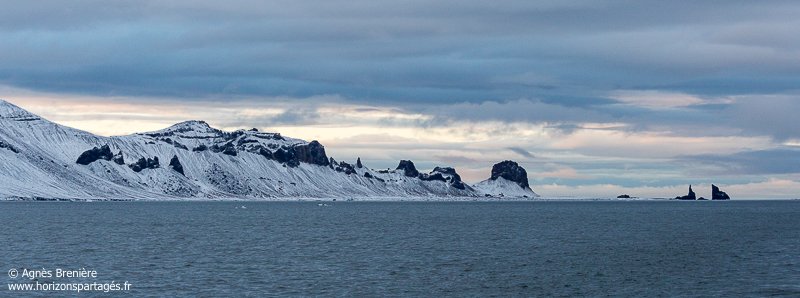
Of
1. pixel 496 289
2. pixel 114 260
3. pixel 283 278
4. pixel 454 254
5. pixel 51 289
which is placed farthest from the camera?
pixel 454 254

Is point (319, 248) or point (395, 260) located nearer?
point (395, 260)

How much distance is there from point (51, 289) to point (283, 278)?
64.7 feet

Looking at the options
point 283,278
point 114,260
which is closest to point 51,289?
point 283,278

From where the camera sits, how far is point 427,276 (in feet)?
308

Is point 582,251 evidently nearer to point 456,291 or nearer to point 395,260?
point 395,260

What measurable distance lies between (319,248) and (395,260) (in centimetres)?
1964

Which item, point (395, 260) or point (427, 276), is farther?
point (395, 260)

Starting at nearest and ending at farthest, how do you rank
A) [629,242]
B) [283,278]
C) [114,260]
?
[283,278] → [114,260] → [629,242]

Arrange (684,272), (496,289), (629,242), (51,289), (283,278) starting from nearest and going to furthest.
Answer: (51,289) < (496,289) < (283,278) < (684,272) < (629,242)

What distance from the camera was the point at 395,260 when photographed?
4341 inches

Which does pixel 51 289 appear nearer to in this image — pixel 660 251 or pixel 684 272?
pixel 684 272

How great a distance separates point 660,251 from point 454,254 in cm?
2686

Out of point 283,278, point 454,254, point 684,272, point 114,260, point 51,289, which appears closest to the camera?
point 51,289

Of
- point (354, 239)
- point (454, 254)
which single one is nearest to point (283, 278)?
point (454, 254)
